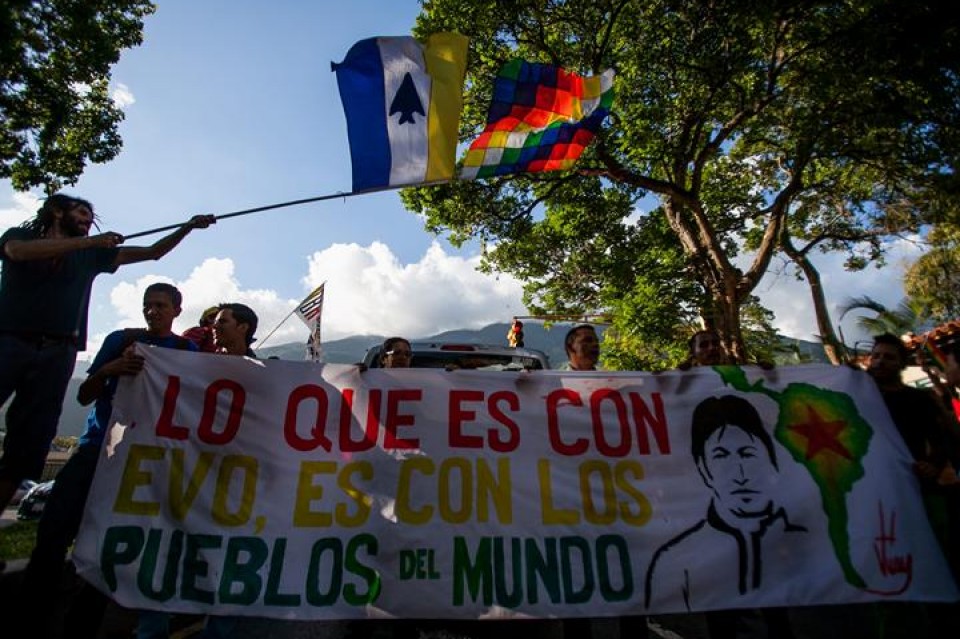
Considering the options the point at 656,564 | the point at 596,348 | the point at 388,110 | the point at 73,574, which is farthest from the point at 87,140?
the point at 656,564

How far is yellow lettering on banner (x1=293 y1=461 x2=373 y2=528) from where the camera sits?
3.16 meters

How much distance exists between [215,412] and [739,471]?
11.4 feet

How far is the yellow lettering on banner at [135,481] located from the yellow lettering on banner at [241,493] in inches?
13.7

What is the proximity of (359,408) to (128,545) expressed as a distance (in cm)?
150

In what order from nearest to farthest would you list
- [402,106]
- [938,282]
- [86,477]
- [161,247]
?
[86,477], [161,247], [402,106], [938,282]

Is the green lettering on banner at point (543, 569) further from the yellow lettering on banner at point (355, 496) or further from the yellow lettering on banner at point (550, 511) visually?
the yellow lettering on banner at point (355, 496)

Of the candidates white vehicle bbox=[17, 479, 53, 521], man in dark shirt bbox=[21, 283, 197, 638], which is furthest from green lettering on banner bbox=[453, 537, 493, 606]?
white vehicle bbox=[17, 479, 53, 521]

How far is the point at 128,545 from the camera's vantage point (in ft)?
9.86

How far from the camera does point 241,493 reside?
127 inches

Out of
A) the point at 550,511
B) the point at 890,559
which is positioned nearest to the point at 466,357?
the point at 550,511

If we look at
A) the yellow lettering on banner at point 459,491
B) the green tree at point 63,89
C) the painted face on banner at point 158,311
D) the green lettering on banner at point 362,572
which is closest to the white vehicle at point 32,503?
the green tree at point 63,89

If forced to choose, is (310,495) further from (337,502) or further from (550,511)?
(550,511)

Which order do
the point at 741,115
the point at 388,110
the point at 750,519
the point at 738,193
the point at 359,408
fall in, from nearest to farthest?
the point at 750,519
the point at 359,408
the point at 388,110
the point at 741,115
the point at 738,193

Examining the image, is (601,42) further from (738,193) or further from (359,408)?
(359,408)
